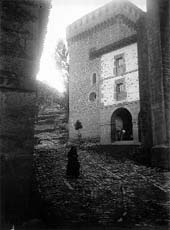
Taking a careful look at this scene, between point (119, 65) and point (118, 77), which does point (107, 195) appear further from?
point (119, 65)

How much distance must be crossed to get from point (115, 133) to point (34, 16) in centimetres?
1743

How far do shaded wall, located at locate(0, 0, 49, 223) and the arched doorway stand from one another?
17022 mm

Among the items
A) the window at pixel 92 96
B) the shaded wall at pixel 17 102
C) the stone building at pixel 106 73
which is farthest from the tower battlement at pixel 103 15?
the shaded wall at pixel 17 102

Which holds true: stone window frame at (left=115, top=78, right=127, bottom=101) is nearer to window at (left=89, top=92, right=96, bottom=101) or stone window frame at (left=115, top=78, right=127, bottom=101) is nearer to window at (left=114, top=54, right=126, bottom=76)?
window at (left=114, top=54, right=126, bottom=76)

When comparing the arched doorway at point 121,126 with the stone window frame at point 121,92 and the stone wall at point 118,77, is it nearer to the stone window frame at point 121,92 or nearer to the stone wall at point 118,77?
the stone window frame at point 121,92

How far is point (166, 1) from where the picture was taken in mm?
9250

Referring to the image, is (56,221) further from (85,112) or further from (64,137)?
(64,137)

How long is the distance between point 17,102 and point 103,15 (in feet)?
73.5

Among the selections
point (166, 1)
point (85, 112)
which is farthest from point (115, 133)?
point (166, 1)

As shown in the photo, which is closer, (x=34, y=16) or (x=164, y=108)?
(x=34, y=16)

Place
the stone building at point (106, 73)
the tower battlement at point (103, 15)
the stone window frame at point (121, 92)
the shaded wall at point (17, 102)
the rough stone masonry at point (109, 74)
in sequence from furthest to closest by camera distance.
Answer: the tower battlement at point (103, 15) → the stone window frame at point (121, 92) → the stone building at point (106, 73) → the rough stone masonry at point (109, 74) → the shaded wall at point (17, 102)

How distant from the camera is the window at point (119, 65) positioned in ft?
67.5

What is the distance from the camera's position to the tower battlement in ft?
70.7

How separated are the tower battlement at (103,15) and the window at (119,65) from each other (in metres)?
3.63
